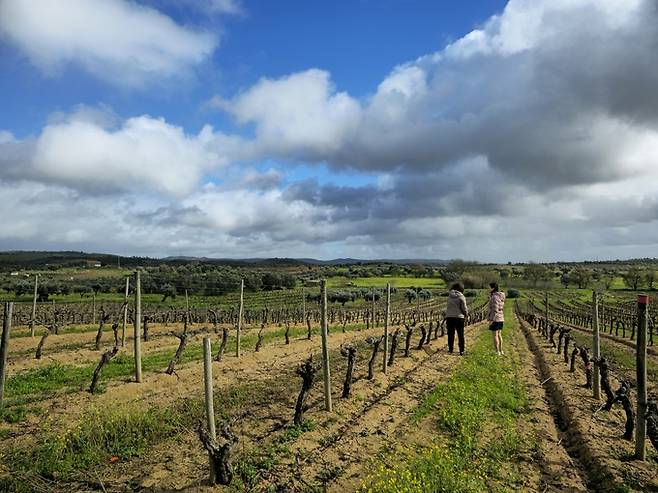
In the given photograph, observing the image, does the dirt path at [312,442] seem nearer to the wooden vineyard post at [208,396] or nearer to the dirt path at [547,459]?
→ the wooden vineyard post at [208,396]

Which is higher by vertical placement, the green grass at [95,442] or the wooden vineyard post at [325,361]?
the wooden vineyard post at [325,361]

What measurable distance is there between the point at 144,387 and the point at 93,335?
16.9 metres

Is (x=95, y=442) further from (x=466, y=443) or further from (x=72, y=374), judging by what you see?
(x=72, y=374)

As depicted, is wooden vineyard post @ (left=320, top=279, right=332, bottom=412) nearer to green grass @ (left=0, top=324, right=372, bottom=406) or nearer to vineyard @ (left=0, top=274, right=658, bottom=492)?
vineyard @ (left=0, top=274, right=658, bottom=492)

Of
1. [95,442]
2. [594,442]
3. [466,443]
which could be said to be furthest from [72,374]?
[594,442]

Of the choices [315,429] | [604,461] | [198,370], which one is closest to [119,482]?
[315,429]

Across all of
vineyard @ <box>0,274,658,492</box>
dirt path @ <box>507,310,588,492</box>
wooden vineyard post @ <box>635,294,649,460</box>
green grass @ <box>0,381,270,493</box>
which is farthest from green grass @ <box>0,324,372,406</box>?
wooden vineyard post @ <box>635,294,649,460</box>

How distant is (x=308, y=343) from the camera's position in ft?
70.3

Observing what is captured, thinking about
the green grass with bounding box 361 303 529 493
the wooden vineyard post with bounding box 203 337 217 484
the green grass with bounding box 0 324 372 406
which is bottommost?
the green grass with bounding box 0 324 372 406

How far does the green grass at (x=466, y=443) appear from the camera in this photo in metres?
6.30

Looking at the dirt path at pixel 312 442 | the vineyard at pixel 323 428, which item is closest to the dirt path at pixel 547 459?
the vineyard at pixel 323 428

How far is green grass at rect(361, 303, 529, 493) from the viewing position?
6305 millimetres

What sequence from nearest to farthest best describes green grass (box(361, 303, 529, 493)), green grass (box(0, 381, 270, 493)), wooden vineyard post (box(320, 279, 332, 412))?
1. green grass (box(361, 303, 529, 493))
2. green grass (box(0, 381, 270, 493))
3. wooden vineyard post (box(320, 279, 332, 412))

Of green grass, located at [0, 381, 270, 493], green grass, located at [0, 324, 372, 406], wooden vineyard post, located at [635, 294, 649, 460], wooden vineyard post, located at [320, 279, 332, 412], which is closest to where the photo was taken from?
green grass, located at [0, 381, 270, 493]
